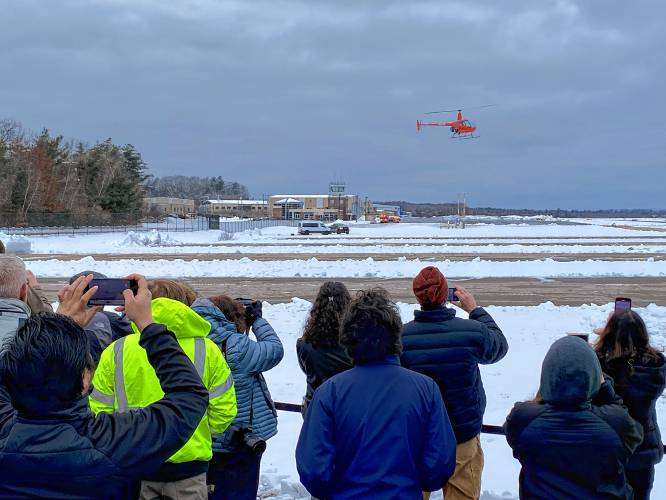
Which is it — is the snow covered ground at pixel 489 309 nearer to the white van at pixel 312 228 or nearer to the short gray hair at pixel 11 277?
the short gray hair at pixel 11 277

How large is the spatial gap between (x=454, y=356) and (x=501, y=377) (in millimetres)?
4897

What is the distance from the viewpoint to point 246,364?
12.9ft

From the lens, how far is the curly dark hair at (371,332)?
2.84 m

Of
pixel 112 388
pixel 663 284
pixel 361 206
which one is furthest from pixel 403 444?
pixel 361 206

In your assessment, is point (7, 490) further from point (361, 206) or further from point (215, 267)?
point (361, 206)

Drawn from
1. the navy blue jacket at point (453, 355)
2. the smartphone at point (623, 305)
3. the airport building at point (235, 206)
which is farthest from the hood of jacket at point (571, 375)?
the airport building at point (235, 206)

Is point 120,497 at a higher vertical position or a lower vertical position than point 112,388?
lower

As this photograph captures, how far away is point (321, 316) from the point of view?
14.0 feet

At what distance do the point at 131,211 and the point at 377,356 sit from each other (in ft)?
250

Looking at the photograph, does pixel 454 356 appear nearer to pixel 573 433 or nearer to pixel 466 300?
pixel 466 300

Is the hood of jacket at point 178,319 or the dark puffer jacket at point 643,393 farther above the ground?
the hood of jacket at point 178,319

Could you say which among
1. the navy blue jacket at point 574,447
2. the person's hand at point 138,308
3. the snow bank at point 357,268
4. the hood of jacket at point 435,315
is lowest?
the snow bank at point 357,268

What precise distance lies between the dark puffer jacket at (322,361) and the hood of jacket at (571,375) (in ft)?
5.06

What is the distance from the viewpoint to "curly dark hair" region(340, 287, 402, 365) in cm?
284
